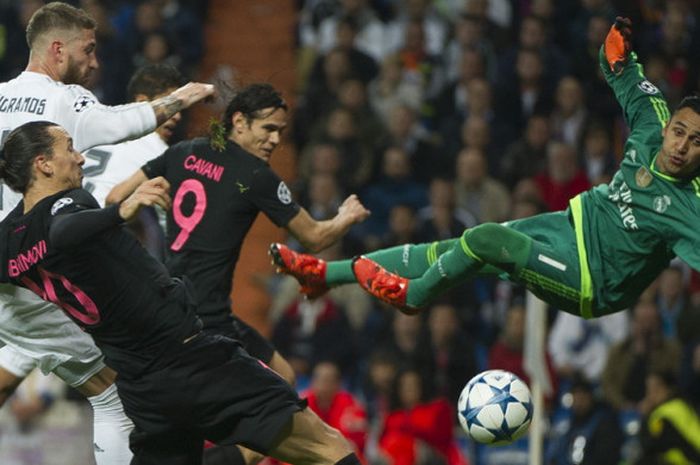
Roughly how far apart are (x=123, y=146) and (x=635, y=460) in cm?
446

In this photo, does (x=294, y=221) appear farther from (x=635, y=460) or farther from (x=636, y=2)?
(x=636, y=2)

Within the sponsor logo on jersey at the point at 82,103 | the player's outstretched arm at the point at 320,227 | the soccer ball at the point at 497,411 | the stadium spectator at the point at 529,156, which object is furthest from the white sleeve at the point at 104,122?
the stadium spectator at the point at 529,156

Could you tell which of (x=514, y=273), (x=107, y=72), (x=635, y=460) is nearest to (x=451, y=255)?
(x=514, y=273)

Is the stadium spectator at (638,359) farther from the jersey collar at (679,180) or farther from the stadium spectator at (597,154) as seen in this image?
the jersey collar at (679,180)

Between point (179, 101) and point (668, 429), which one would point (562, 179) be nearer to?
point (668, 429)

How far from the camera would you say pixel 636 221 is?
289 inches

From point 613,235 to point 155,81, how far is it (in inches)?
98.0

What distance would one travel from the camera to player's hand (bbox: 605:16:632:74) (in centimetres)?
761

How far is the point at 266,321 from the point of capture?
1305 cm

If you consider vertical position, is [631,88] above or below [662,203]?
above

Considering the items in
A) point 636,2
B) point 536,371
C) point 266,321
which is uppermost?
point 636,2

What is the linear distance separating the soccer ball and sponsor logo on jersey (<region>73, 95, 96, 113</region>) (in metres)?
→ 2.36

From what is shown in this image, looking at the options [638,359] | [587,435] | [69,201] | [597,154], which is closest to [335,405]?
[587,435]

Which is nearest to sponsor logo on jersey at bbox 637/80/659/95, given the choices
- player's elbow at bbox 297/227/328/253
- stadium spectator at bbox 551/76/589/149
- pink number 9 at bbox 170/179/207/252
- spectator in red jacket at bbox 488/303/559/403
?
player's elbow at bbox 297/227/328/253
